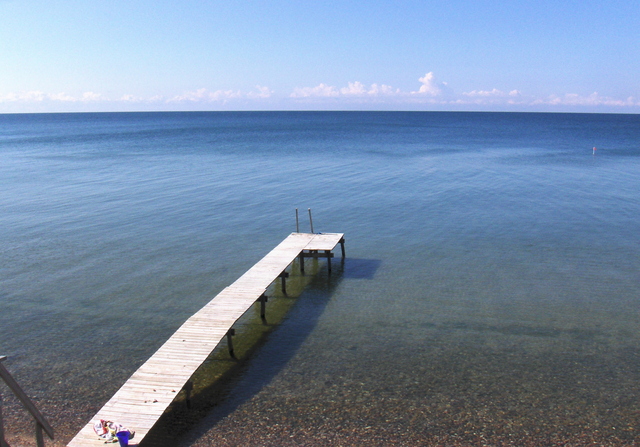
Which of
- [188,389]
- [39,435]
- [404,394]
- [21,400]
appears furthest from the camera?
[404,394]

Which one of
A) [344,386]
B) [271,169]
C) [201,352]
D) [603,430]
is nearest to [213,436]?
[201,352]

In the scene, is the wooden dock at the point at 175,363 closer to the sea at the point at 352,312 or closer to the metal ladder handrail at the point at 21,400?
the sea at the point at 352,312

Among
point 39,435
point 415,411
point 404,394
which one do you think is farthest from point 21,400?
point 404,394

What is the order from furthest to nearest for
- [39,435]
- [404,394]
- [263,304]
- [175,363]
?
[263,304], [404,394], [175,363], [39,435]

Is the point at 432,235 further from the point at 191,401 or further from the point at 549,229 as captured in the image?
the point at 191,401

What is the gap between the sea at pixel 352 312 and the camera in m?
12.6

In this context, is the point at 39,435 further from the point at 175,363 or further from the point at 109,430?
the point at 175,363

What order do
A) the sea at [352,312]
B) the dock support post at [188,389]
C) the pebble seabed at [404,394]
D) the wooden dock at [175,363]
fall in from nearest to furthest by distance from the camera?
the wooden dock at [175,363] < the pebble seabed at [404,394] < the sea at [352,312] < the dock support post at [188,389]

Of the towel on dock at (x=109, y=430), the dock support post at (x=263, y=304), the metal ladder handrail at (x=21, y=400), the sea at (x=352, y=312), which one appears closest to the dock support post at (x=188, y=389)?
the sea at (x=352, y=312)

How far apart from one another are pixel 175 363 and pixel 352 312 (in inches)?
300

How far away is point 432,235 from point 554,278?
7680mm

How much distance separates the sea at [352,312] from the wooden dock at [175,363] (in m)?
0.89

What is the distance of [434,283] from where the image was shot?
21.5 meters

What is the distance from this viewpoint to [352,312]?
62.6ft
